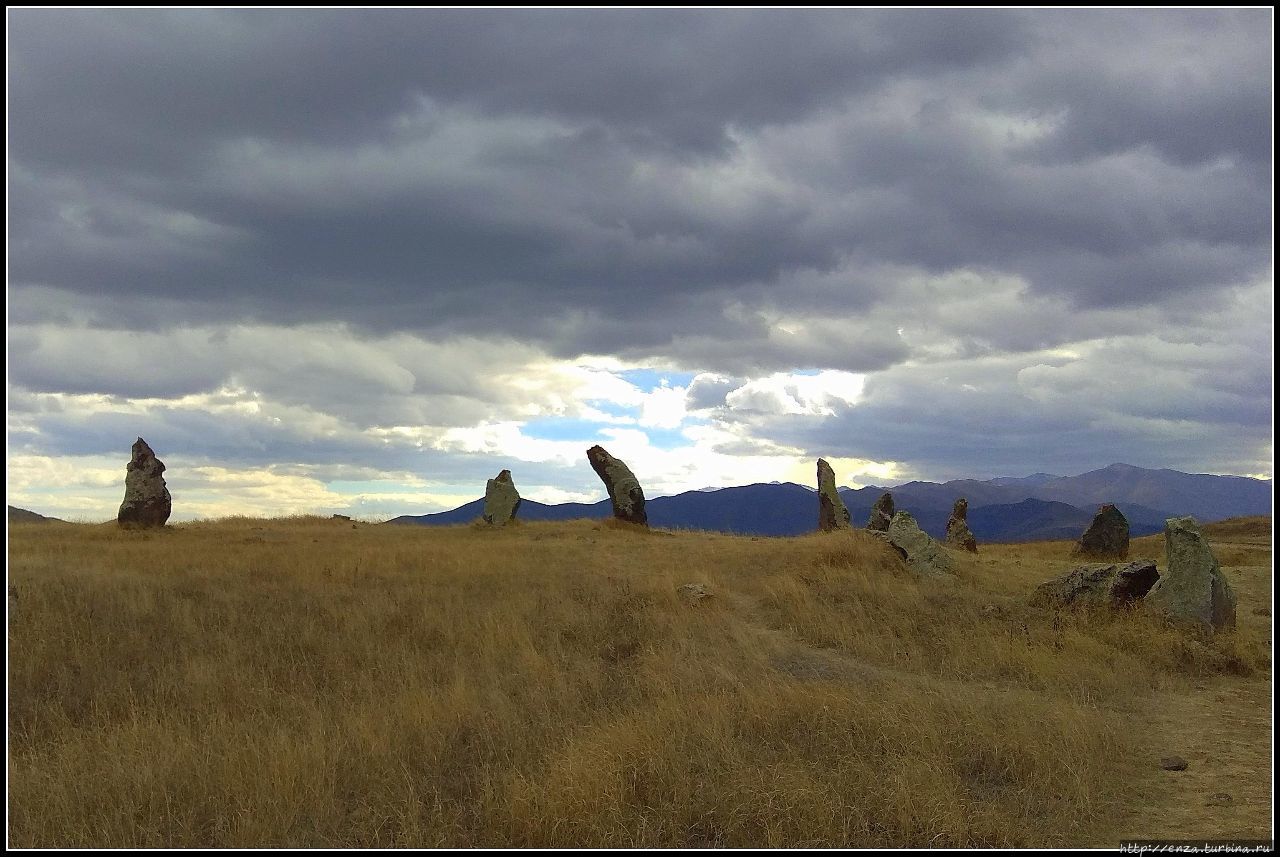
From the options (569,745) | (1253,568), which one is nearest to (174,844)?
(569,745)

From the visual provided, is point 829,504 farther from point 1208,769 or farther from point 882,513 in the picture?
point 1208,769

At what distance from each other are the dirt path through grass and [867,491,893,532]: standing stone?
16851 millimetres

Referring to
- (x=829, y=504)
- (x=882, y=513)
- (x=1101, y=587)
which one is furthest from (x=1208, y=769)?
(x=829, y=504)

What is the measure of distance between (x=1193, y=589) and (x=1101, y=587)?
143 cm

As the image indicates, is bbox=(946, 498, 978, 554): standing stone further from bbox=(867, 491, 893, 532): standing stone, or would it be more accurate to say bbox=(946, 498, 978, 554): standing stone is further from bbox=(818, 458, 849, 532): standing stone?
bbox=(818, 458, 849, 532): standing stone

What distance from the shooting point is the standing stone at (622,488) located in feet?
102

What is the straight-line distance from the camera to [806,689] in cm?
853

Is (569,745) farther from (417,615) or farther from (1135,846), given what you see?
(417,615)

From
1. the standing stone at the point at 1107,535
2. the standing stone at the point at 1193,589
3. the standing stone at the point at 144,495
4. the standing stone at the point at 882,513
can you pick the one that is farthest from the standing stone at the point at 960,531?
the standing stone at the point at 144,495

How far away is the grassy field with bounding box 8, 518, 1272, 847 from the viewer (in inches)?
230

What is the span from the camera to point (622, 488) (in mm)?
31625

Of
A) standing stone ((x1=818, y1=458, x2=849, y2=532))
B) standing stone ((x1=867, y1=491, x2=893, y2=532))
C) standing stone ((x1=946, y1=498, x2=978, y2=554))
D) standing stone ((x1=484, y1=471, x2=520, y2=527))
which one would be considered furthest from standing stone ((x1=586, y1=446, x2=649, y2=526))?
standing stone ((x1=946, y1=498, x2=978, y2=554))

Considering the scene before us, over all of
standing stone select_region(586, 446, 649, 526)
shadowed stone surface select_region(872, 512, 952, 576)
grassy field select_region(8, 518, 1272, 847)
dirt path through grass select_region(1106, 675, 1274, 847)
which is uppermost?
standing stone select_region(586, 446, 649, 526)

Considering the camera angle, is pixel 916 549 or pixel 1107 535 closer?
pixel 916 549
